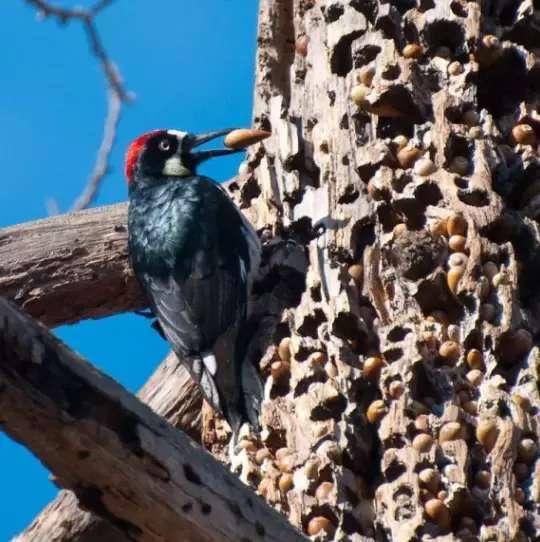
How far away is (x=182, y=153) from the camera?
14.8 feet

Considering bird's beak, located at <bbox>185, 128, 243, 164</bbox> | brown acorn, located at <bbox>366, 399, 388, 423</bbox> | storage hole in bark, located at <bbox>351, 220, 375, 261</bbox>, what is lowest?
brown acorn, located at <bbox>366, 399, 388, 423</bbox>

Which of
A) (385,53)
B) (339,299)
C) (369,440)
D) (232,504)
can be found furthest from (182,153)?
(232,504)

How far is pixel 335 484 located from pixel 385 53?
48.0 inches

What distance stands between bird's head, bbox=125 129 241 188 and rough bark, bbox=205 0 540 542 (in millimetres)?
689

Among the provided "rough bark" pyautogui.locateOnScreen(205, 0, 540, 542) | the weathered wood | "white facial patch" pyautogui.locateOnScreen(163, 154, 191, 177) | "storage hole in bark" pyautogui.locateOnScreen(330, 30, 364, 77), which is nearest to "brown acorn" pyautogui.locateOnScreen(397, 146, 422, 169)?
"rough bark" pyautogui.locateOnScreen(205, 0, 540, 542)

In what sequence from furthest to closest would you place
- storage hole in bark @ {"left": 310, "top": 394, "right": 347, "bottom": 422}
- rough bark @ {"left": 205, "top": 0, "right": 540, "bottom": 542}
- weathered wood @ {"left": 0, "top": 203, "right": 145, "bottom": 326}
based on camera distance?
1. weathered wood @ {"left": 0, "top": 203, "right": 145, "bottom": 326}
2. storage hole in bark @ {"left": 310, "top": 394, "right": 347, "bottom": 422}
3. rough bark @ {"left": 205, "top": 0, "right": 540, "bottom": 542}

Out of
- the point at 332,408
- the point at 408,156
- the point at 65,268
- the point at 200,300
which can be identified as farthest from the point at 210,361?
the point at 408,156

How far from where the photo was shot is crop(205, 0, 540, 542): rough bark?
8.77 feet

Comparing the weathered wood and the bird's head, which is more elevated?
the bird's head

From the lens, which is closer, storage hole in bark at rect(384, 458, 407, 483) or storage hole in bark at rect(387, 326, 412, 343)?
storage hole in bark at rect(384, 458, 407, 483)

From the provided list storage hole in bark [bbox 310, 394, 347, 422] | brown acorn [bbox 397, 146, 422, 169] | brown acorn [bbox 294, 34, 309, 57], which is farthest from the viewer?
brown acorn [bbox 294, 34, 309, 57]

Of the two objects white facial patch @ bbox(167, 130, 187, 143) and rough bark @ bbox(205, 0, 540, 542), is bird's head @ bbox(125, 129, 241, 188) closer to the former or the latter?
white facial patch @ bbox(167, 130, 187, 143)

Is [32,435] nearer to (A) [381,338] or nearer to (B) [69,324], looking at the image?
(A) [381,338]

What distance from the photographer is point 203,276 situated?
12.4 ft
